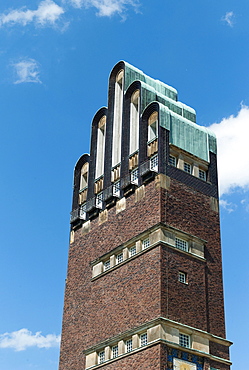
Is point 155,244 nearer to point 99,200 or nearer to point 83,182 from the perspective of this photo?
point 99,200

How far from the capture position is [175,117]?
172ft

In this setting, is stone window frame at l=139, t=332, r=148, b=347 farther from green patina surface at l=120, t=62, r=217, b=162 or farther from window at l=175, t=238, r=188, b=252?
green patina surface at l=120, t=62, r=217, b=162

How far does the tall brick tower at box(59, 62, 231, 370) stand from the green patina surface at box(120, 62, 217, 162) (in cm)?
10

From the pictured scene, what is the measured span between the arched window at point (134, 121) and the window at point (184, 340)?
593 inches

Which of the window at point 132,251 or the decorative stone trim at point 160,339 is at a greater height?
the window at point 132,251

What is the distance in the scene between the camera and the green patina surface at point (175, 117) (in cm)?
5172

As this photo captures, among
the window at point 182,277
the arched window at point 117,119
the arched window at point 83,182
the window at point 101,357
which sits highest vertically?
the arched window at point 117,119

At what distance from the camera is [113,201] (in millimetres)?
52094

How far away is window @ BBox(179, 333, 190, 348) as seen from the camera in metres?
43.7

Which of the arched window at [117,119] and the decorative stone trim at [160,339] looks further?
the arched window at [117,119]

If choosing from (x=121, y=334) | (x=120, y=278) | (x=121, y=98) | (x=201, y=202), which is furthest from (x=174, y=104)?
(x=121, y=334)

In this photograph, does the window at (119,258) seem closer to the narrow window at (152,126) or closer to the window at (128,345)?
the window at (128,345)

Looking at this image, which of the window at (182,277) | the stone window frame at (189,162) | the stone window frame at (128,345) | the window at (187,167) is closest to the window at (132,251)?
the window at (182,277)

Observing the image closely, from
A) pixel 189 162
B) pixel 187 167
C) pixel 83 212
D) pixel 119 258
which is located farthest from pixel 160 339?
pixel 83 212
